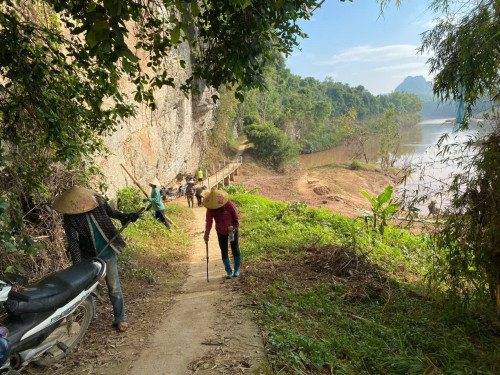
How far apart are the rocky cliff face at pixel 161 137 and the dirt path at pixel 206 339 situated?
18.4 ft

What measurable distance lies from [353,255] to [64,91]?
500 cm

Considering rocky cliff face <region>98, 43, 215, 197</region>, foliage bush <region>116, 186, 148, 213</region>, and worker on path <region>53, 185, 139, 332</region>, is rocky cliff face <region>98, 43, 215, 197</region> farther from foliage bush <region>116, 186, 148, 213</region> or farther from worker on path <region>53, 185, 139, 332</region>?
worker on path <region>53, 185, 139, 332</region>

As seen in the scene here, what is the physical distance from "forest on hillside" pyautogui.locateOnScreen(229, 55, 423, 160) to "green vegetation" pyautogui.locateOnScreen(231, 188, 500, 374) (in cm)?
1224

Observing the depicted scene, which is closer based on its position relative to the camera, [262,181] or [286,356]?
[286,356]

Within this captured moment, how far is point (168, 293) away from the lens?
4984 millimetres

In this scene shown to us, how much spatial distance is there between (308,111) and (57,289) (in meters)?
43.4

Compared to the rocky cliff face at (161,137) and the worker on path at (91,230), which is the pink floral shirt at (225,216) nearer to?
the worker on path at (91,230)

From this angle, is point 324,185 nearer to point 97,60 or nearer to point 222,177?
point 222,177

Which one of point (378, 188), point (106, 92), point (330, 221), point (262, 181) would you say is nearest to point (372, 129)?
point (378, 188)

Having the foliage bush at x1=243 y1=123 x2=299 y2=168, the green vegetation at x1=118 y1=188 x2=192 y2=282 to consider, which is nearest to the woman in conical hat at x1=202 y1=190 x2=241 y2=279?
the green vegetation at x1=118 y1=188 x2=192 y2=282

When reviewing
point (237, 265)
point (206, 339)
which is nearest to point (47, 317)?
point (206, 339)

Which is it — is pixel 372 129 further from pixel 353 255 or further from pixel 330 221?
pixel 353 255

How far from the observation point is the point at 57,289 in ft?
8.68

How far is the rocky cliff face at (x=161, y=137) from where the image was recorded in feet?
34.4
